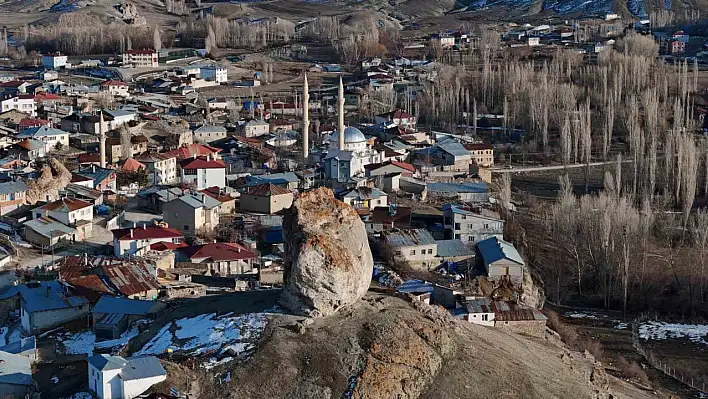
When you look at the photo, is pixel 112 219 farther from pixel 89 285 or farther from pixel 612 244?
pixel 612 244

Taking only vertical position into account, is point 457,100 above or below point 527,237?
above

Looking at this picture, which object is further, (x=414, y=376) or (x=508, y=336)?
(x=508, y=336)

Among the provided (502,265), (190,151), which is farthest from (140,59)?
(502,265)

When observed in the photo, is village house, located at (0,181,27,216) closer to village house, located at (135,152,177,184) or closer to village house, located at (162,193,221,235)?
village house, located at (162,193,221,235)

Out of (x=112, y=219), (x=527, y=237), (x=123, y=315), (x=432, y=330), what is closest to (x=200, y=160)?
(x=112, y=219)

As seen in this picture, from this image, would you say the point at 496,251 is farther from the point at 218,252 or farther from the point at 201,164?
the point at 201,164

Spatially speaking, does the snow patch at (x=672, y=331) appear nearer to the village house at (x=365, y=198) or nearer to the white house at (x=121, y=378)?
the village house at (x=365, y=198)

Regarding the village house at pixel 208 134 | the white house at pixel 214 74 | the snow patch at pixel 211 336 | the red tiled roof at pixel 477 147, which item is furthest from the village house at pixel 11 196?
the white house at pixel 214 74
